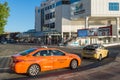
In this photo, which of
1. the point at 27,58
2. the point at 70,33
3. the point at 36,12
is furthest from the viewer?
the point at 36,12

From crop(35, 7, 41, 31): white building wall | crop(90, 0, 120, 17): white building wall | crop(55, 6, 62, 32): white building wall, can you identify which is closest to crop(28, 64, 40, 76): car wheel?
crop(90, 0, 120, 17): white building wall

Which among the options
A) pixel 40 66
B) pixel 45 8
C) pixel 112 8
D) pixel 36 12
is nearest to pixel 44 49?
pixel 40 66

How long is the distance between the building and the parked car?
153 ft

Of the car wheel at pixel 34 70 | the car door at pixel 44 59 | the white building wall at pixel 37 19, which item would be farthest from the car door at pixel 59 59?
the white building wall at pixel 37 19

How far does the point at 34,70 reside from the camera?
53.1 feet

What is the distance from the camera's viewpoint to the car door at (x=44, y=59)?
54.5ft

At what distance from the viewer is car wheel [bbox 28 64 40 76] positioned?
16.0m

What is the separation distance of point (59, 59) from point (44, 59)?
1.30 meters

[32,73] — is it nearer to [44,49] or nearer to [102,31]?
[44,49]

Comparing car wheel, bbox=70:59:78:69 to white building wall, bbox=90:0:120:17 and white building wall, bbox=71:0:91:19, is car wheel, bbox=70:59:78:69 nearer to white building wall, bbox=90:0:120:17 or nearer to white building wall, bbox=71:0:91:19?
white building wall, bbox=90:0:120:17

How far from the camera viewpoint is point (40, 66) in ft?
54.4

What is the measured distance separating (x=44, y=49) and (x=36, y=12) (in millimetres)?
111237

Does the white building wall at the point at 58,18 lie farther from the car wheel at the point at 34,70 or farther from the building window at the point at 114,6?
the car wheel at the point at 34,70

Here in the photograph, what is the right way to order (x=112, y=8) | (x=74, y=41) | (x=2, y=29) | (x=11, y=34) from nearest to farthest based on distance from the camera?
(x=2, y=29)
(x=74, y=41)
(x=112, y=8)
(x=11, y=34)
